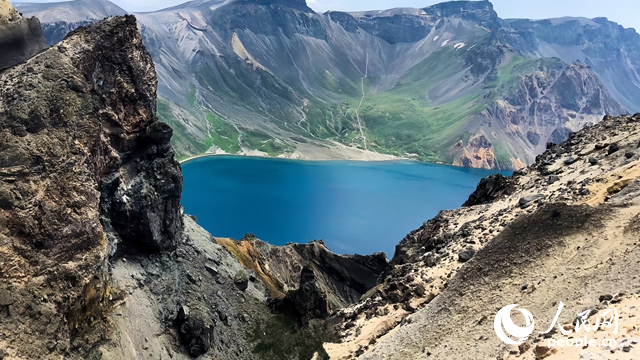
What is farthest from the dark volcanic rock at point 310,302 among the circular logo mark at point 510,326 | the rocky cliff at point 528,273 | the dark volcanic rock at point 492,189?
the circular logo mark at point 510,326

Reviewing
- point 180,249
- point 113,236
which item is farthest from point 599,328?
point 180,249

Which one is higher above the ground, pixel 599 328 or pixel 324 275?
pixel 599 328

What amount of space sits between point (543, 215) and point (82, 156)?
28959mm

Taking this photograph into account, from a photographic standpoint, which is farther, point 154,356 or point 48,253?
point 154,356

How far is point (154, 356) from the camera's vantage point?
32.0m

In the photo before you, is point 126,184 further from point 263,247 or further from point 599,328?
point 599,328

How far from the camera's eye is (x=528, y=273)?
2264 centimetres

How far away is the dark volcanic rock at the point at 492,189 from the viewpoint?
41688 millimetres

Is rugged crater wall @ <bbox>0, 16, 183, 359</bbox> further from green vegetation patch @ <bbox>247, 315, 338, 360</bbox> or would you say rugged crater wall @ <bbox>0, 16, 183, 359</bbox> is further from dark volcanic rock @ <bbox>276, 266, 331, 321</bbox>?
dark volcanic rock @ <bbox>276, 266, 331, 321</bbox>

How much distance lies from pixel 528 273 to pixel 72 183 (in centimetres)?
2739

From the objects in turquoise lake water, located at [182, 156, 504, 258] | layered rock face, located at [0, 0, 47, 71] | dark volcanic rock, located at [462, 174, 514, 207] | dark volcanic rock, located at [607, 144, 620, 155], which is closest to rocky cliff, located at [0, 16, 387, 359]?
layered rock face, located at [0, 0, 47, 71]

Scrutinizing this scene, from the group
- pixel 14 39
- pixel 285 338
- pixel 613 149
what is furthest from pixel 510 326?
pixel 14 39

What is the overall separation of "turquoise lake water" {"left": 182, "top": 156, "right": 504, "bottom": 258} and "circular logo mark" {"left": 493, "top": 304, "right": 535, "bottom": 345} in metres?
73.3

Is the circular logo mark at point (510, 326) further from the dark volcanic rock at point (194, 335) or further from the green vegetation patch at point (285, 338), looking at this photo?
the dark volcanic rock at point (194, 335)
